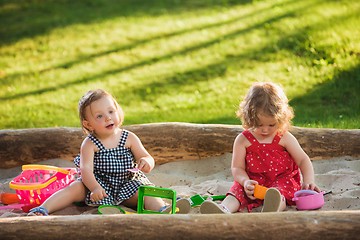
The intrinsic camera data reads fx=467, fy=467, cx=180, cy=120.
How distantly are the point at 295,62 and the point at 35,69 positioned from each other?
4.41 metres

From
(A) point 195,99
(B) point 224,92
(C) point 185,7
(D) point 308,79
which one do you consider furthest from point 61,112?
(C) point 185,7

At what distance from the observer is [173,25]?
962cm

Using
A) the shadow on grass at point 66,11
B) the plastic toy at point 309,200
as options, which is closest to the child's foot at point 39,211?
the plastic toy at point 309,200

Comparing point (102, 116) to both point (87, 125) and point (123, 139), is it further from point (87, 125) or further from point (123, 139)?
point (123, 139)

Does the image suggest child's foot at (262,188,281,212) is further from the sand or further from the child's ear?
Result: the child's ear

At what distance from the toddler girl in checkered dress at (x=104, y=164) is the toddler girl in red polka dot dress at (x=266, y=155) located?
20.7 inches

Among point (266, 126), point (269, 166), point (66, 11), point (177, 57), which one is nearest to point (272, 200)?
point (269, 166)

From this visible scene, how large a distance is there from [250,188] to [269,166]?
0.27m

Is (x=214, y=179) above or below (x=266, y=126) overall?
below

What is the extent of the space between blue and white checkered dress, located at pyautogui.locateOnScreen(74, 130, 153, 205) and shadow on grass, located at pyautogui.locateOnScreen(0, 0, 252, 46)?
712cm

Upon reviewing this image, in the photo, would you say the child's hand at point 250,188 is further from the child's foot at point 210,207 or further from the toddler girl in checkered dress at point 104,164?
the toddler girl in checkered dress at point 104,164

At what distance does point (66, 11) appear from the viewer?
1075cm

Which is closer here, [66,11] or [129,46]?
[129,46]

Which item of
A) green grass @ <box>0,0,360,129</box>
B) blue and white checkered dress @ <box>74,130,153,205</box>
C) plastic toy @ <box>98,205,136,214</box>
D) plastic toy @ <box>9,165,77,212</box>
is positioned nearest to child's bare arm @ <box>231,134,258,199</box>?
blue and white checkered dress @ <box>74,130,153,205</box>
